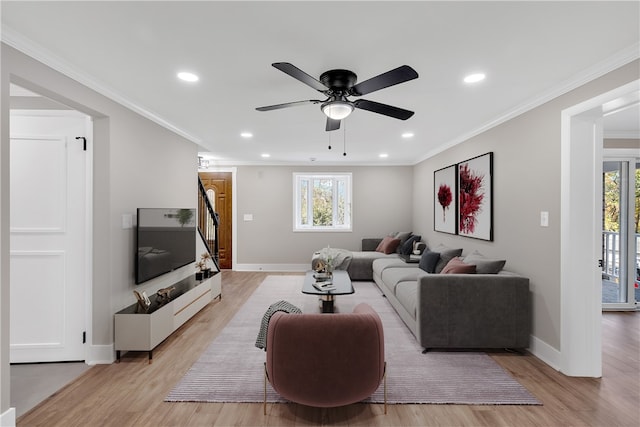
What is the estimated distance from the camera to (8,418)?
1.91m

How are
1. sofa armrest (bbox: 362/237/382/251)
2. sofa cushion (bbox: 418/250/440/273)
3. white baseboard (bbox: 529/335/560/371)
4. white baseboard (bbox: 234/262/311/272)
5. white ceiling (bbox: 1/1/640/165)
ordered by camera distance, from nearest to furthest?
white ceiling (bbox: 1/1/640/165) → white baseboard (bbox: 529/335/560/371) → sofa cushion (bbox: 418/250/440/273) → sofa armrest (bbox: 362/237/382/251) → white baseboard (bbox: 234/262/311/272)

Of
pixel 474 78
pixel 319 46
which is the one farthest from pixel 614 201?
pixel 319 46

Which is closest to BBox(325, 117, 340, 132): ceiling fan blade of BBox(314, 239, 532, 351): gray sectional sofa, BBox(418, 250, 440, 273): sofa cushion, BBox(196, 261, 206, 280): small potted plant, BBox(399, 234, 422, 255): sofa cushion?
BBox(314, 239, 532, 351): gray sectional sofa

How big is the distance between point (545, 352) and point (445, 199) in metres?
2.69

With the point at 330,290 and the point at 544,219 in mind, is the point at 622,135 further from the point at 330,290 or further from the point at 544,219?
the point at 330,290

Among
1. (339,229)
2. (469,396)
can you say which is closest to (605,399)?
(469,396)

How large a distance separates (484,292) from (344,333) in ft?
5.82

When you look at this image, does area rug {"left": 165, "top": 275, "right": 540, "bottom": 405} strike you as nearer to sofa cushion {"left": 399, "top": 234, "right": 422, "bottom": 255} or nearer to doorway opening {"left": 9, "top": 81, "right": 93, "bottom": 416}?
doorway opening {"left": 9, "top": 81, "right": 93, "bottom": 416}

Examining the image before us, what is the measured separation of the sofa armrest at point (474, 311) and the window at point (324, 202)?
4.30m

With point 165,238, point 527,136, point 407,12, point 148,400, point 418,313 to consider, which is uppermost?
point 407,12

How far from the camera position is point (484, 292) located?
9.65 ft

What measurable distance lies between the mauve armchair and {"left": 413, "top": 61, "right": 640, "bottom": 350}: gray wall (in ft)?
6.25

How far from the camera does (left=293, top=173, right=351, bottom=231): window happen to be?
284 inches

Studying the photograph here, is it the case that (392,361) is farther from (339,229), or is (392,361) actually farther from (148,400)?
(339,229)
